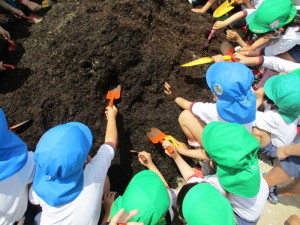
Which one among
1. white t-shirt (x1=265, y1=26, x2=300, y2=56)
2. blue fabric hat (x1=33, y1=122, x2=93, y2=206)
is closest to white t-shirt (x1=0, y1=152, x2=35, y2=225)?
blue fabric hat (x1=33, y1=122, x2=93, y2=206)

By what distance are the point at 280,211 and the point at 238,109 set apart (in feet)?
3.53

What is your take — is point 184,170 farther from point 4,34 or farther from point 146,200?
point 4,34

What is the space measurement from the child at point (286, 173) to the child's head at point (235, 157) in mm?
487

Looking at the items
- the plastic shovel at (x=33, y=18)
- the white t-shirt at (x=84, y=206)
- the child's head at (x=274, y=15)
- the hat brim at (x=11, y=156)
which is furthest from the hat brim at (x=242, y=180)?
the plastic shovel at (x=33, y=18)

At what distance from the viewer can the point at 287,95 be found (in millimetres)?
1603

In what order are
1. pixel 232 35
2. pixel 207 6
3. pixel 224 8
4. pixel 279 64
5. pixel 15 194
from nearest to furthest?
pixel 15 194, pixel 279 64, pixel 232 35, pixel 224 8, pixel 207 6

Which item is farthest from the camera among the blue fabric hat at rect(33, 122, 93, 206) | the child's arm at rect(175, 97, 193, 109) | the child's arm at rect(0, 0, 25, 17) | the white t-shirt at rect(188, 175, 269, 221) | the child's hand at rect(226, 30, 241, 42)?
the child's hand at rect(226, 30, 241, 42)

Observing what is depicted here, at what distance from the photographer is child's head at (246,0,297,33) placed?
198 cm

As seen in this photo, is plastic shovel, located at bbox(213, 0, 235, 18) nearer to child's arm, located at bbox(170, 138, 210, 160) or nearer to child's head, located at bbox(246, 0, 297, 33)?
child's head, located at bbox(246, 0, 297, 33)

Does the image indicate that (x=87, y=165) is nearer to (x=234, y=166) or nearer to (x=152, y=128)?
(x=152, y=128)

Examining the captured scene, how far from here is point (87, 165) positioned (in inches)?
59.3

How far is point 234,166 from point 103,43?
1428 millimetres

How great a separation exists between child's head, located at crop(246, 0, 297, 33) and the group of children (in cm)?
2

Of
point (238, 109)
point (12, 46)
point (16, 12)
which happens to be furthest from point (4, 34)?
point (238, 109)
